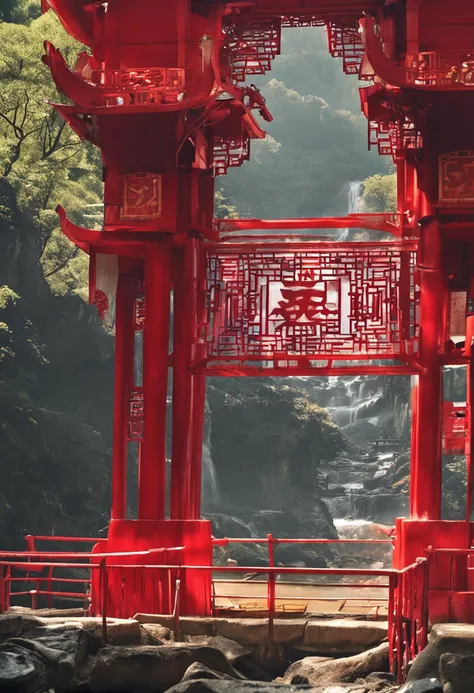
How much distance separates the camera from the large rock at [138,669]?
38.4 feet

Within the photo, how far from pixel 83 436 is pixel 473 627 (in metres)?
30.1

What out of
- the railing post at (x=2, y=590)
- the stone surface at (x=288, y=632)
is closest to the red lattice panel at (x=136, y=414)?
the stone surface at (x=288, y=632)

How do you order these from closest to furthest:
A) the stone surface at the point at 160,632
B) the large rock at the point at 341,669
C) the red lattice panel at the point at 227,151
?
the large rock at the point at 341,669 → the stone surface at the point at 160,632 → the red lattice panel at the point at 227,151

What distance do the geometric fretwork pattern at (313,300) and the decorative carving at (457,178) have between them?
3.50ft

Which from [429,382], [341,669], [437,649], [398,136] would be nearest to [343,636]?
[341,669]

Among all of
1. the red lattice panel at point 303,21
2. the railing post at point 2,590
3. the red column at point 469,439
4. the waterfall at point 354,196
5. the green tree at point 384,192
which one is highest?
the waterfall at point 354,196

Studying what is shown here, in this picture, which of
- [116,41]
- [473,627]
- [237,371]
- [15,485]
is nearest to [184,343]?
[237,371]

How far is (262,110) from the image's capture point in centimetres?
1816

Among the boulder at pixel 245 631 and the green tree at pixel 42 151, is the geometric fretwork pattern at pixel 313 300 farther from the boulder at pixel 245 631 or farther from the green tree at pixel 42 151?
the green tree at pixel 42 151

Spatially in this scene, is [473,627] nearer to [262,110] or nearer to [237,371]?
[237,371]

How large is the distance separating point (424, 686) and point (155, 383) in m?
6.23

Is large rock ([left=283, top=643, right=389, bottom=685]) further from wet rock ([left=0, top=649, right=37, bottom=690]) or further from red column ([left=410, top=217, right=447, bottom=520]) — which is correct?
wet rock ([left=0, top=649, right=37, bottom=690])

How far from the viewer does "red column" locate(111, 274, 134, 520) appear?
17094 millimetres

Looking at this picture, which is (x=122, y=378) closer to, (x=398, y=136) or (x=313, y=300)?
(x=313, y=300)
